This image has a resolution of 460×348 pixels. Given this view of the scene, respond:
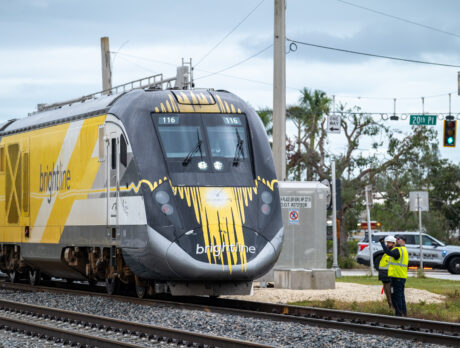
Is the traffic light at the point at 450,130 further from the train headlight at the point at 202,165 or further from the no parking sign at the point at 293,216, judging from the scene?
the train headlight at the point at 202,165

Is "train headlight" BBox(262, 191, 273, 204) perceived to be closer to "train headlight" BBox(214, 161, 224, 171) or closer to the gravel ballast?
"train headlight" BBox(214, 161, 224, 171)

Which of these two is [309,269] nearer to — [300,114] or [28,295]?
[28,295]

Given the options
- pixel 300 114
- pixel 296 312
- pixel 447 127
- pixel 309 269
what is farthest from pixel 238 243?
pixel 300 114

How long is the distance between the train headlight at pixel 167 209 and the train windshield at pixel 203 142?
2.35 feet

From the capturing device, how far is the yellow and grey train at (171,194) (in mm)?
15688

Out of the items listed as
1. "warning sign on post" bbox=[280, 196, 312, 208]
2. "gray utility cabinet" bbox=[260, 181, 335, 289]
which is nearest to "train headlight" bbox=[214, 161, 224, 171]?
"gray utility cabinet" bbox=[260, 181, 335, 289]

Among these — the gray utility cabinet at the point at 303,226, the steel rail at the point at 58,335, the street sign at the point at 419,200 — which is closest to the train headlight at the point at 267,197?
the steel rail at the point at 58,335

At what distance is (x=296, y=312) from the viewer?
51.4 ft

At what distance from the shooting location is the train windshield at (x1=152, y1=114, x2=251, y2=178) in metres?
16.3

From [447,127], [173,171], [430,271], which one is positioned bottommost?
[430,271]

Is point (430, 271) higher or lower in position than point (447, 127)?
lower

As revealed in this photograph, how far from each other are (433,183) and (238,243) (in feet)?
151

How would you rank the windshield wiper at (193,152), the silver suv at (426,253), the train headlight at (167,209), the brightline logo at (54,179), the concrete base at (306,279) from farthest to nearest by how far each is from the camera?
the silver suv at (426,253)
the concrete base at (306,279)
the brightline logo at (54,179)
the windshield wiper at (193,152)
the train headlight at (167,209)

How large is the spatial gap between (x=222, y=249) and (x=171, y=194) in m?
1.22
